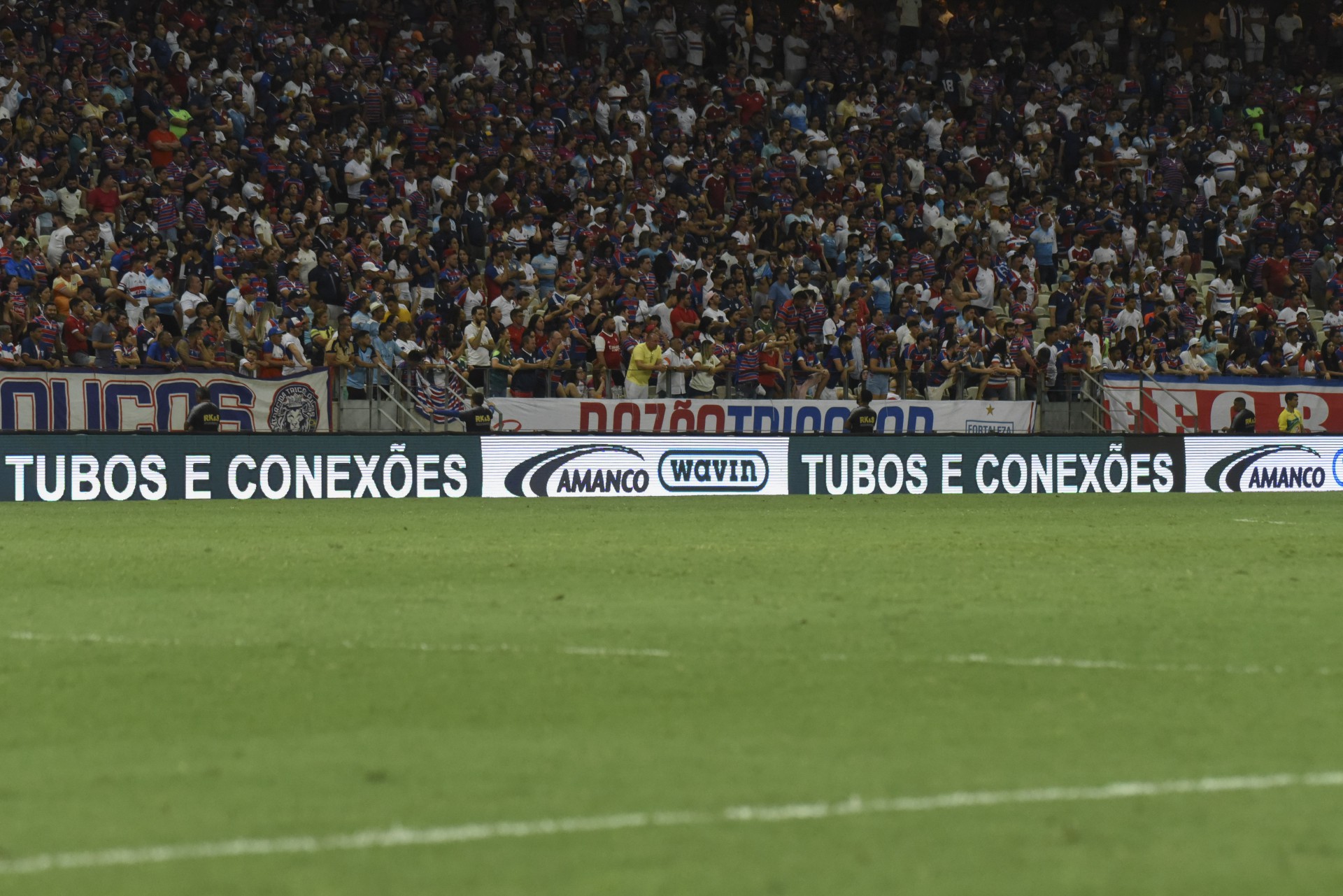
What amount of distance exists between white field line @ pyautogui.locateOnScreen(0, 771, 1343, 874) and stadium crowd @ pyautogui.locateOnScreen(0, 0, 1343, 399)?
1850 centimetres

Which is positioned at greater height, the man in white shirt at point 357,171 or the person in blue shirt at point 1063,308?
the man in white shirt at point 357,171

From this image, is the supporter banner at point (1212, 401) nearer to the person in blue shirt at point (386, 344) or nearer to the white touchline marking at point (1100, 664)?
the person in blue shirt at point (386, 344)

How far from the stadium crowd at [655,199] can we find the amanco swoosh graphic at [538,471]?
3.19m

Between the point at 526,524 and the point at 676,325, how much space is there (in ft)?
36.1

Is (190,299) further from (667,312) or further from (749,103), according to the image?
(749,103)

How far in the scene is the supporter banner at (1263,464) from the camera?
2566cm

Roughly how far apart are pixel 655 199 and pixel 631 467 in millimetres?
8983

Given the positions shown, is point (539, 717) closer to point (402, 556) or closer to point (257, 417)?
point (402, 556)

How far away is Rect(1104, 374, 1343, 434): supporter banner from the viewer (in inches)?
1176

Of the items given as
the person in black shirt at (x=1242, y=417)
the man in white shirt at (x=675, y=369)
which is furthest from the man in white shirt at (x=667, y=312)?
the person in black shirt at (x=1242, y=417)

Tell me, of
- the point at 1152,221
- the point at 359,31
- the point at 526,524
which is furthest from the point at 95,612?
the point at 1152,221

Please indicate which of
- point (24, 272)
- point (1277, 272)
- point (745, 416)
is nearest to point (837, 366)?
point (745, 416)

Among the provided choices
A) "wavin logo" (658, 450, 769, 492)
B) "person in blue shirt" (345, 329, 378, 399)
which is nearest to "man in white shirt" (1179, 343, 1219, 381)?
"wavin logo" (658, 450, 769, 492)

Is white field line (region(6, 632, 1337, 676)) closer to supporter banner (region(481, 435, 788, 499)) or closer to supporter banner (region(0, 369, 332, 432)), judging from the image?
Answer: supporter banner (region(0, 369, 332, 432))
